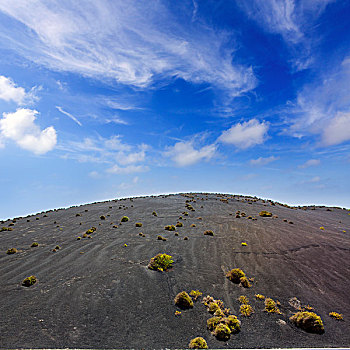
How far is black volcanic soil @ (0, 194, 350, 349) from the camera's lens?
9.33m

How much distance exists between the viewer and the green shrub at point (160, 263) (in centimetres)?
1539

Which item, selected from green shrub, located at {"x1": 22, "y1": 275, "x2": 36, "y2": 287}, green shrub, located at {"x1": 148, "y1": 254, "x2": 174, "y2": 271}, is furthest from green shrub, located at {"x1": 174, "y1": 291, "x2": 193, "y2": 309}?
green shrub, located at {"x1": 22, "y1": 275, "x2": 36, "y2": 287}

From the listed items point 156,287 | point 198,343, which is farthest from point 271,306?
point 156,287

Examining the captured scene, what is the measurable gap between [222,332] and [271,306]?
13.7 ft

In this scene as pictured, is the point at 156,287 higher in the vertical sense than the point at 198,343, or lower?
higher

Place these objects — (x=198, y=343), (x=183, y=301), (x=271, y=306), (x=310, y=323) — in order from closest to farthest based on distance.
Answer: (x=198, y=343) → (x=310, y=323) → (x=183, y=301) → (x=271, y=306)

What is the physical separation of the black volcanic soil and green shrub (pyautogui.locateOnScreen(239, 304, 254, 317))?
0.90 feet

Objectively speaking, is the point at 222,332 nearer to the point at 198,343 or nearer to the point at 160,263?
the point at 198,343

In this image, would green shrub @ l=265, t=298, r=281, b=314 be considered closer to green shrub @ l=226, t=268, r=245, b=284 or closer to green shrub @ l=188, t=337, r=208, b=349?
green shrub @ l=226, t=268, r=245, b=284

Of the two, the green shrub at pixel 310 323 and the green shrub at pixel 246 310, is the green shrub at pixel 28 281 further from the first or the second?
the green shrub at pixel 310 323

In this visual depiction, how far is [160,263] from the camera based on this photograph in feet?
51.8

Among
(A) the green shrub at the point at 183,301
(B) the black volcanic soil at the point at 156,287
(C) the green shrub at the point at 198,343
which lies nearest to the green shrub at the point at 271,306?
(B) the black volcanic soil at the point at 156,287

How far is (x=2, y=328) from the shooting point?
30.4 feet

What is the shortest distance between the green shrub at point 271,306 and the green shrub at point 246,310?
1.01 m
